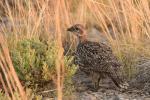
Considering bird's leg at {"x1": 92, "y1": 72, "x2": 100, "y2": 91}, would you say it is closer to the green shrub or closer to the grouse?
the grouse

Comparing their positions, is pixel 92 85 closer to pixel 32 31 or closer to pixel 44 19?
pixel 32 31

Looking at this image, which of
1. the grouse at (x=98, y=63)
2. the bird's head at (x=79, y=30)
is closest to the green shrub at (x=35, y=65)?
the grouse at (x=98, y=63)

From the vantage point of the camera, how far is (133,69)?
→ 5.52 m

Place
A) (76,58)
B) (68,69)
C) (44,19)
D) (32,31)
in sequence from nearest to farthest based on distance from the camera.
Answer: (68,69), (76,58), (32,31), (44,19)

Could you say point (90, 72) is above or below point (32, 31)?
below

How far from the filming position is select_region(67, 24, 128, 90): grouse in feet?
16.9

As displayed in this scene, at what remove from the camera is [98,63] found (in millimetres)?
5188

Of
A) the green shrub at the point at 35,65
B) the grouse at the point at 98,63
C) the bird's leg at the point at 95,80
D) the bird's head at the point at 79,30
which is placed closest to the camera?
the green shrub at the point at 35,65

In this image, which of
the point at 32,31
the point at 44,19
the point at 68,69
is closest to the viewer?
the point at 68,69

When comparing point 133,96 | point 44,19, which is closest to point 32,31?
point 44,19

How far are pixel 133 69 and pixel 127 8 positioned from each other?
1091mm

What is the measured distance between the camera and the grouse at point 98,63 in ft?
16.9

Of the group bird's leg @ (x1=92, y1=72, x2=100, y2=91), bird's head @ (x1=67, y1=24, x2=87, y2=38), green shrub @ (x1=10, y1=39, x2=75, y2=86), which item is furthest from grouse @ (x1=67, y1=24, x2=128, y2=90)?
bird's head @ (x1=67, y1=24, x2=87, y2=38)

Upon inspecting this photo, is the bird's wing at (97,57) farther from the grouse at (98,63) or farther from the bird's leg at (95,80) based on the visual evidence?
the bird's leg at (95,80)
